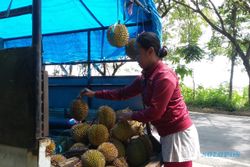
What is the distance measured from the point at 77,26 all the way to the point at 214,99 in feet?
48.5

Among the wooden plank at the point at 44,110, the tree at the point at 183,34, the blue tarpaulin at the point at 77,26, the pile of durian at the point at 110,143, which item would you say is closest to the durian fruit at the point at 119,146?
the pile of durian at the point at 110,143

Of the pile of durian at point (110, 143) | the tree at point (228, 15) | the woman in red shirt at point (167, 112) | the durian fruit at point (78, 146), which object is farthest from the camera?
the tree at point (228, 15)

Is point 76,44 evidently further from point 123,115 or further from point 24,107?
point 24,107

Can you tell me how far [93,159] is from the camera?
96.9 inches

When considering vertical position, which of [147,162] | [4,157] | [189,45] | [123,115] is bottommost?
[147,162]

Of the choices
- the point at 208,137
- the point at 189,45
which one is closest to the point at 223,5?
the point at 189,45

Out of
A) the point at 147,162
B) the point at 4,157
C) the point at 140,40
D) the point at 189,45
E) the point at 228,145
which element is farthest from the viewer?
the point at 189,45

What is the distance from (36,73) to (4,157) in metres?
0.54

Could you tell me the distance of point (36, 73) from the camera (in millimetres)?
1740

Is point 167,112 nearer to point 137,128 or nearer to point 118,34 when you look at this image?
point 137,128

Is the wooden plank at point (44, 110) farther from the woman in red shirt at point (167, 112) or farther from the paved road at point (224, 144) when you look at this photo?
the paved road at point (224, 144)

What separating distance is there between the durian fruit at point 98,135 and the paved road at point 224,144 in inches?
135

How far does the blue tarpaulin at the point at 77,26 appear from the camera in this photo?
4263 millimetres

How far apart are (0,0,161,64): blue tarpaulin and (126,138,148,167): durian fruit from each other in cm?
167
